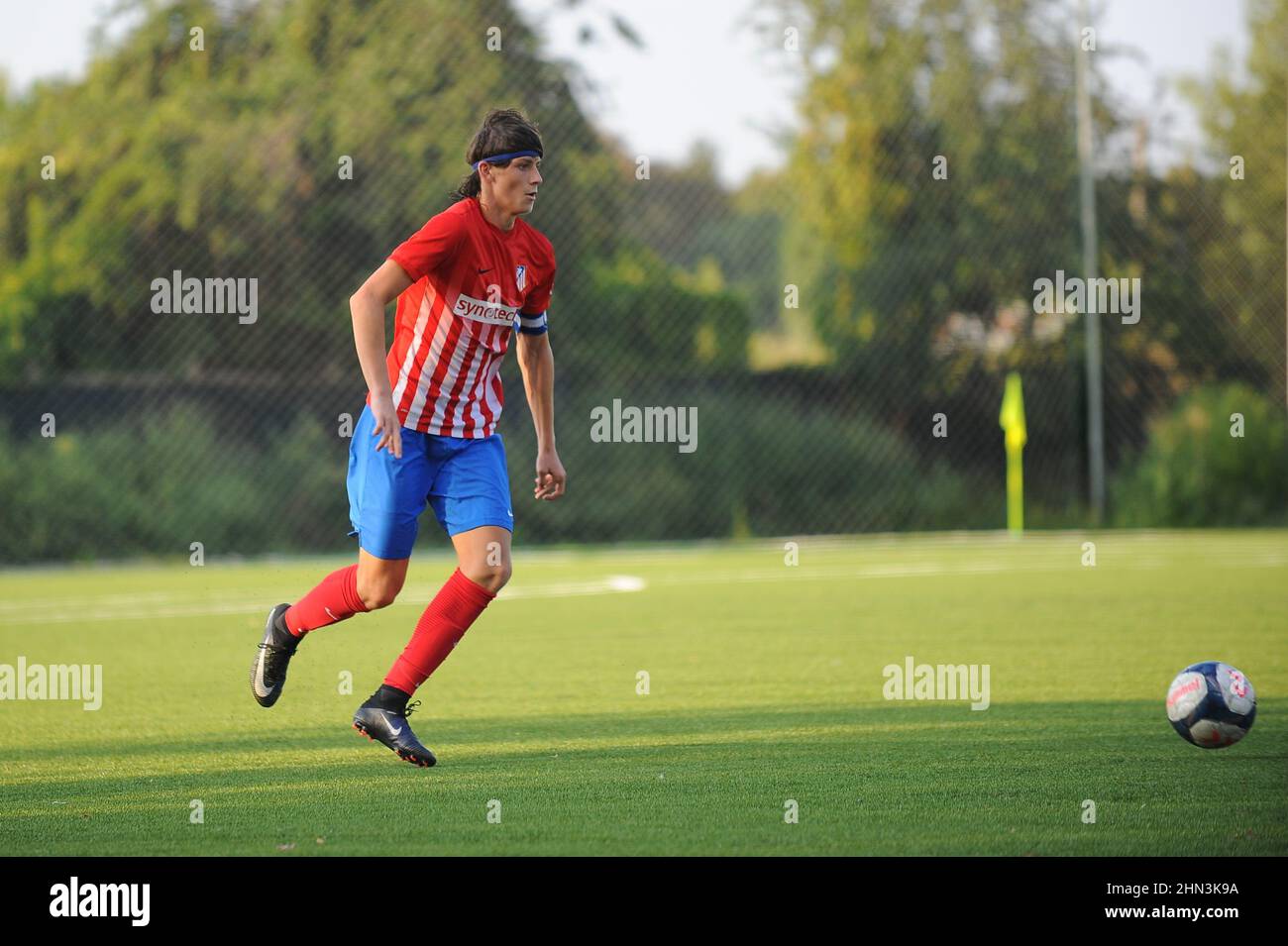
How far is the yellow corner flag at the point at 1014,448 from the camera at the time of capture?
21.1m

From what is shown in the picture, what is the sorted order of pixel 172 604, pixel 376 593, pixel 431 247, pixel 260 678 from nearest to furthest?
pixel 431 247
pixel 376 593
pixel 260 678
pixel 172 604

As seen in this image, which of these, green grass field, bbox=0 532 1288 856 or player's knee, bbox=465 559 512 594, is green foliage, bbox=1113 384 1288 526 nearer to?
green grass field, bbox=0 532 1288 856

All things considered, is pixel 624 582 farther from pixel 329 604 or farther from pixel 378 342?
pixel 378 342

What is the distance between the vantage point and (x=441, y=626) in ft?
18.9

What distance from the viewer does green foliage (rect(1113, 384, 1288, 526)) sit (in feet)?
71.4

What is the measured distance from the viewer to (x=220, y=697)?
24.6ft

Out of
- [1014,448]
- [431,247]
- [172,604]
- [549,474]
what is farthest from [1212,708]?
[1014,448]

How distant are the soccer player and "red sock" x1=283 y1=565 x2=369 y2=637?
10 cm

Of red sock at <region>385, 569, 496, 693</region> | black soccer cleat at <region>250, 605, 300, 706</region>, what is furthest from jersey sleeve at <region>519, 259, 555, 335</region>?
black soccer cleat at <region>250, 605, 300, 706</region>

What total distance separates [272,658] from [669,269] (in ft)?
54.1

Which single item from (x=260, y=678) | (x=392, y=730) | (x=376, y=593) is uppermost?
(x=376, y=593)

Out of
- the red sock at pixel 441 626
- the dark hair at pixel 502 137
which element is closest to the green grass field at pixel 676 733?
the red sock at pixel 441 626

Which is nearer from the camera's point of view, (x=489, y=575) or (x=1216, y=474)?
(x=489, y=575)

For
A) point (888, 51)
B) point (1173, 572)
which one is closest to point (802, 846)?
point (1173, 572)
